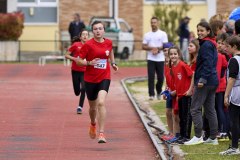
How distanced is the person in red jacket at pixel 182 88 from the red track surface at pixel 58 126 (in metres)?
0.64

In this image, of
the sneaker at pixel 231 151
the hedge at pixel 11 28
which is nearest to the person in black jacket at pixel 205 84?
the sneaker at pixel 231 151

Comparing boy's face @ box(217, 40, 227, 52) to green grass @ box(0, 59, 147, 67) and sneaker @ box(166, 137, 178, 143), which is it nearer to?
sneaker @ box(166, 137, 178, 143)

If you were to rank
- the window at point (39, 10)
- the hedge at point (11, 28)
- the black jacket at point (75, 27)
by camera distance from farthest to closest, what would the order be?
the window at point (39, 10) → the hedge at point (11, 28) → the black jacket at point (75, 27)

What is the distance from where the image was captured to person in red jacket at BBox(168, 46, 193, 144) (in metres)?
15.0

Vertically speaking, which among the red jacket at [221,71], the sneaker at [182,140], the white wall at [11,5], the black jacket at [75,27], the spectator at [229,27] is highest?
the white wall at [11,5]

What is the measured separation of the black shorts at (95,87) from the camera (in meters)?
15.2

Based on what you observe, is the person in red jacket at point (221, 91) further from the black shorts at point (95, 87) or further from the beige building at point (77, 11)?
the beige building at point (77, 11)

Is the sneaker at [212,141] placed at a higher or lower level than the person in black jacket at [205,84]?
lower

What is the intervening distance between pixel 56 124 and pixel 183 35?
74.7 ft

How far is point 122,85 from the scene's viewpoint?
27.1 meters

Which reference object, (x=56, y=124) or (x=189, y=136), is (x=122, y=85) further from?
(x=189, y=136)

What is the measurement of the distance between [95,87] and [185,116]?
1606mm

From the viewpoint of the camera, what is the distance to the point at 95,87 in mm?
15344

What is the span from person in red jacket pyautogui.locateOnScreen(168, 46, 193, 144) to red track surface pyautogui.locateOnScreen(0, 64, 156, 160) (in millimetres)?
645
